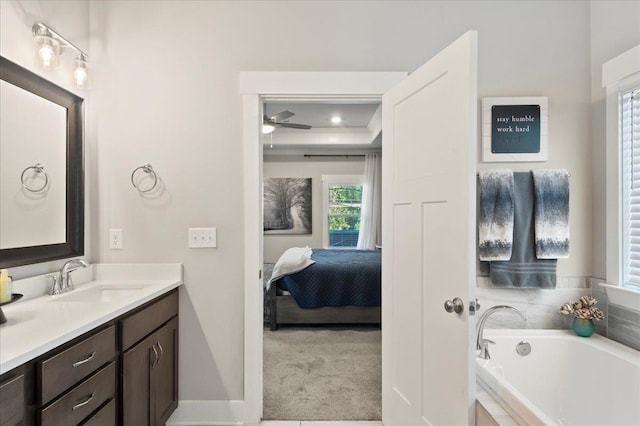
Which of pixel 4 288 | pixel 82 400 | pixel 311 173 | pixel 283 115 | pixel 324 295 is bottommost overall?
pixel 324 295

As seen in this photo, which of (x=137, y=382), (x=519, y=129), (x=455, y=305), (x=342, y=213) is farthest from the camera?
(x=342, y=213)

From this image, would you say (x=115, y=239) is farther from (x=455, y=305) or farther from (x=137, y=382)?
(x=455, y=305)

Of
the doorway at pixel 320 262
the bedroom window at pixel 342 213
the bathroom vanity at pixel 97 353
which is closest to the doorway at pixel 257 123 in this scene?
the doorway at pixel 320 262

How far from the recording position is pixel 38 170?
1.62 meters

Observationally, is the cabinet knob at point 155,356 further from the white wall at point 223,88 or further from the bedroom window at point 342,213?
the bedroom window at point 342,213

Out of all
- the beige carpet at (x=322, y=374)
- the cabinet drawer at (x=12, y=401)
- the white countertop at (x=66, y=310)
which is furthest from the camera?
the beige carpet at (x=322, y=374)

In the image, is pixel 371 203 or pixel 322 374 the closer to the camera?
pixel 322 374

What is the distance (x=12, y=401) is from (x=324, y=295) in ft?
9.59

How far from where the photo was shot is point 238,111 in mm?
2016

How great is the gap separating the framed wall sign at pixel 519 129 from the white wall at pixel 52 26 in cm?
252

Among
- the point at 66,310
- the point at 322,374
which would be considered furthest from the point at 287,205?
the point at 66,310

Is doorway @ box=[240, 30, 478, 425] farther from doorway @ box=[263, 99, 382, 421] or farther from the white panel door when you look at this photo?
doorway @ box=[263, 99, 382, 421]

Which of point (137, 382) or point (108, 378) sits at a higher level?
point (108, 378)

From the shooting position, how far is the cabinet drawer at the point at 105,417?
4.01 feet
